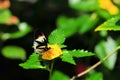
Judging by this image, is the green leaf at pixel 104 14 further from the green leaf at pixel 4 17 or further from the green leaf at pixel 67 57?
the green leaf at pixel 67 57

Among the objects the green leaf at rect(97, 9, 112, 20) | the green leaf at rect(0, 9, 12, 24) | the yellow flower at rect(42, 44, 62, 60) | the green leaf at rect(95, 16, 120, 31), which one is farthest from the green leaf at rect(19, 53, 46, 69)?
the green leaf at rect(0, 9, 12, 24)

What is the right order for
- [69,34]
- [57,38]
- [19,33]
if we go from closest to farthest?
[57,38] < [69,34] < [19,33]

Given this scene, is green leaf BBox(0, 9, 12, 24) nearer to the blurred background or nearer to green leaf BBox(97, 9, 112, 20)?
the blurred background

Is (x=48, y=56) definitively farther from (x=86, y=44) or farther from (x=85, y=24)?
(x=86, y=44)

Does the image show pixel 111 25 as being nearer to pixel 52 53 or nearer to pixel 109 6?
pixel 52 53

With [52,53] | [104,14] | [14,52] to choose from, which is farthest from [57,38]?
[14,52]

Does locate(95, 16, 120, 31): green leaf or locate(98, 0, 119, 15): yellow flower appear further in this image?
locate(98, 0, 119, 15): yellow flower
